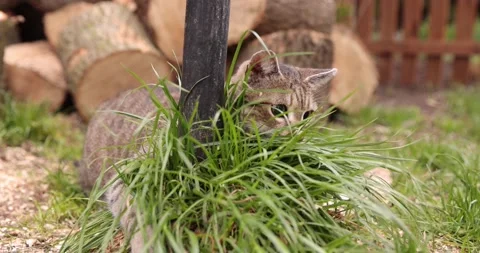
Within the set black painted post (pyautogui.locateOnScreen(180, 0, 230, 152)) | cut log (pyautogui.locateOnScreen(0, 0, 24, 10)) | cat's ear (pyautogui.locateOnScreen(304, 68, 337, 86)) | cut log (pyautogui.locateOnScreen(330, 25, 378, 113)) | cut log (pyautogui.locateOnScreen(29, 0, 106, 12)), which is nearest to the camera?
black painted post (pyautogui.locateOnScreen(180, 0, 230, 152))

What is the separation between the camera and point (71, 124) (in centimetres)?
562

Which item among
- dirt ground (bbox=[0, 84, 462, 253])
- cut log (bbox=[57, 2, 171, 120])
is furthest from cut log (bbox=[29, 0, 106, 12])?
dirt ground (bbox=[0, 84, 462, 253])

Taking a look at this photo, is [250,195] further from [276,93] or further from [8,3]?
[8,3]

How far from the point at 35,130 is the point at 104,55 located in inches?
31.0

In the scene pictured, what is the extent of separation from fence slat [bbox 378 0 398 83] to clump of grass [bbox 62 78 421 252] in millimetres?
6258

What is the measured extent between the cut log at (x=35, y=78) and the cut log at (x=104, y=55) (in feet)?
0.67

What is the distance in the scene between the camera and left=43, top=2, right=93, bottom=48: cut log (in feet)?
19.1

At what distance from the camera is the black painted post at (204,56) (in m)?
2.71

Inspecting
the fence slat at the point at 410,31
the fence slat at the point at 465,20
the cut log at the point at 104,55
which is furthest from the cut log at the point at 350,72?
the fence slat at the point at 465,20

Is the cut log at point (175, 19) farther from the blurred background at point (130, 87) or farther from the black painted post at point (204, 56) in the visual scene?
the black painted post at point (204, 56)

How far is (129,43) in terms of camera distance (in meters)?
5.30

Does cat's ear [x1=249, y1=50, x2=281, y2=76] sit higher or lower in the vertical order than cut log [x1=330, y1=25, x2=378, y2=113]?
higher

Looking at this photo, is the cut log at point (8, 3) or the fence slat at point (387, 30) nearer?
the cut log at point (8, 3)

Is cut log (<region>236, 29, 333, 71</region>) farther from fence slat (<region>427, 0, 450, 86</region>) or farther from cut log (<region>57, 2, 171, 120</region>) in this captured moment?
fence slat (<region>427, 0, 450, 86</region>)
